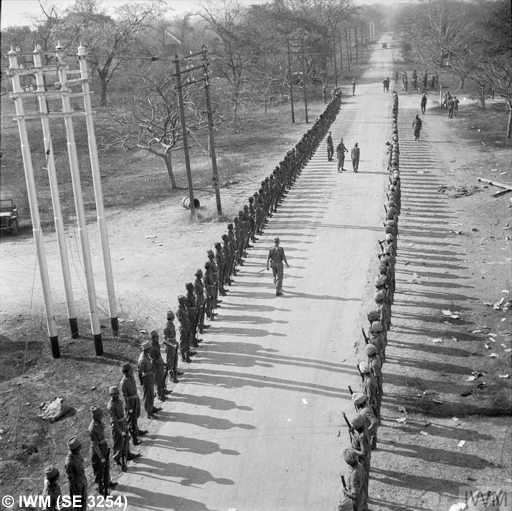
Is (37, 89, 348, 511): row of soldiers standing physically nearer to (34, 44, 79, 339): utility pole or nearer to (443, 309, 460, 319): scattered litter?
(34, 44, 79, 339): utility pole

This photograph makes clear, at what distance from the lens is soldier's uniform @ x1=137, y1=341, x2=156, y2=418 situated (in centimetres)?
950

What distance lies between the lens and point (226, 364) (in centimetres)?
1113

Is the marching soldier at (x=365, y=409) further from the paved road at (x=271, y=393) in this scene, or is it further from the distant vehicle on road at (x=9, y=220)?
the distant vehicle on road at (x=9, y=220)

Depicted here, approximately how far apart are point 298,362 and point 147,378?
272 cm

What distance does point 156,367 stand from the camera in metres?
9.95

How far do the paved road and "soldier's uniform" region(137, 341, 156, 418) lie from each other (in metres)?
0.26

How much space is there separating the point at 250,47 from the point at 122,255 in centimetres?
3857

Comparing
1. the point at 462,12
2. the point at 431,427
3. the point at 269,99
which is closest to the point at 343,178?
the point at 431,427

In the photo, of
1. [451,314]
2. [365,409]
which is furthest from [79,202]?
[451,314]

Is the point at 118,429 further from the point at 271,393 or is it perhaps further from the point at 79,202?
the point at 79,202

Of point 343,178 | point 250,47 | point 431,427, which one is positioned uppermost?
point 250,47

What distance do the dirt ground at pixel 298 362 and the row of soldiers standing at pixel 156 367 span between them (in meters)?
0.30

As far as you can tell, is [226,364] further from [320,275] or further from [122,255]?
[122,255]

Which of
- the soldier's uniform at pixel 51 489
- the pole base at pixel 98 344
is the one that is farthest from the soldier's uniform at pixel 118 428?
the pole base at pixel 98 344
